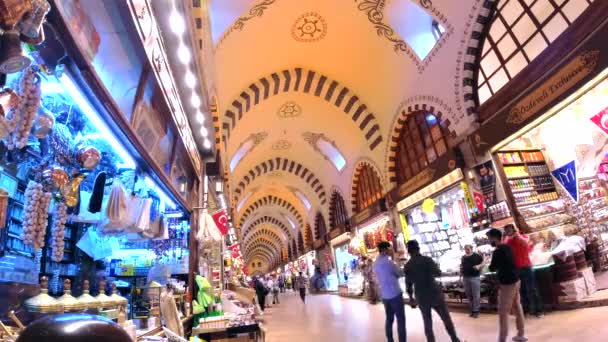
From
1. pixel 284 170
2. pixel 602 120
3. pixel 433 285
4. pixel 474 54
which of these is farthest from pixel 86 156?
pixel 284 170

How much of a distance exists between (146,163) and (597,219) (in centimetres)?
756

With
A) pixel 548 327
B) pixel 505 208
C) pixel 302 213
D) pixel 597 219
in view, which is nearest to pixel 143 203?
pixel 548 327

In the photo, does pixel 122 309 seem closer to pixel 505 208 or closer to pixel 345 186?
pixel 505 208

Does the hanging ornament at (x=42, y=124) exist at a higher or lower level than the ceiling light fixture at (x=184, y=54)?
lower

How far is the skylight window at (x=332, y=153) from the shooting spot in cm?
1289

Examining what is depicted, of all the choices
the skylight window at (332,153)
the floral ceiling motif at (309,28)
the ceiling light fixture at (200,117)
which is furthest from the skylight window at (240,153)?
the ceiling light fixture at (200,117)

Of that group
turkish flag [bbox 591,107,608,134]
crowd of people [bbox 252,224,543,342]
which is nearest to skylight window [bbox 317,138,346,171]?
turkish flag [bbox 591,107,608,134]

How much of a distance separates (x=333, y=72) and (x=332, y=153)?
409 cm

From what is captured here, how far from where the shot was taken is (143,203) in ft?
10.1

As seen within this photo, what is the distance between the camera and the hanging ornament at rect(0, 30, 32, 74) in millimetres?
1062

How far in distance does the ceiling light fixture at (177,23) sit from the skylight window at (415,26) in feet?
17.6

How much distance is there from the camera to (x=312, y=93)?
10.3 m

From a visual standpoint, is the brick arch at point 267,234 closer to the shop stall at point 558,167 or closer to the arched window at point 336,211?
the arched window at point 336,211

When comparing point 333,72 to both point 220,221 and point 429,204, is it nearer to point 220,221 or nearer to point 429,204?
point 429,204
